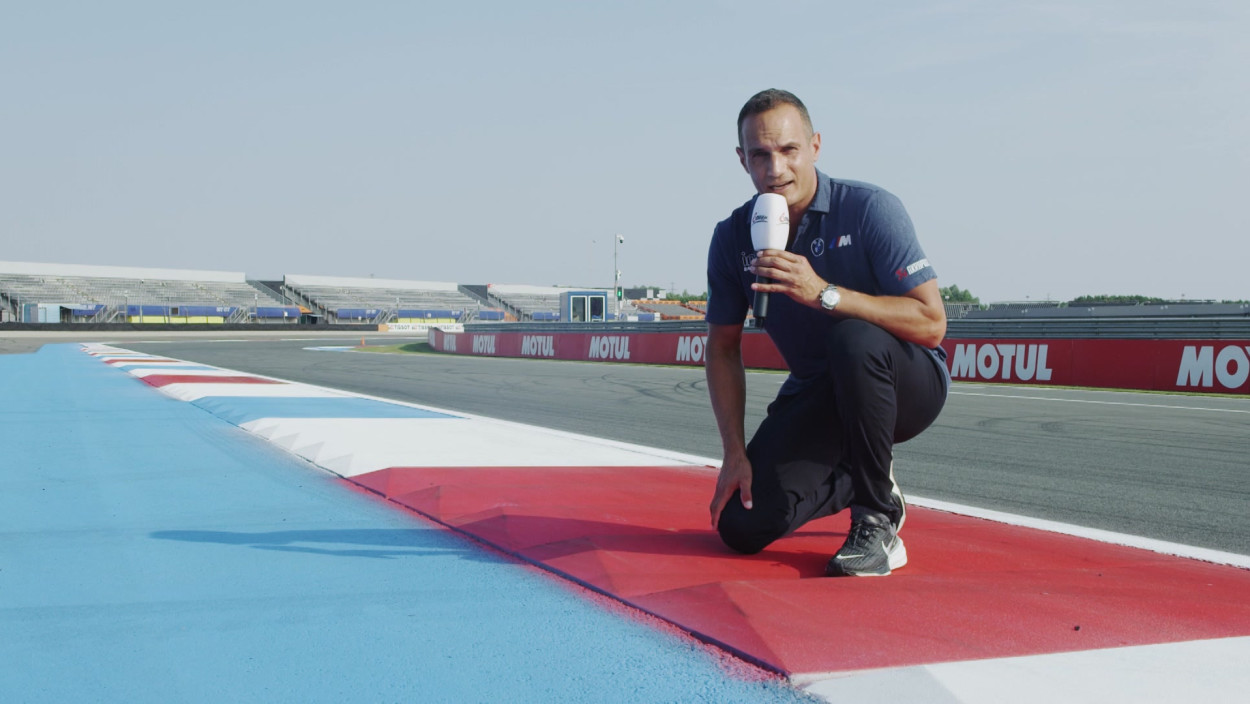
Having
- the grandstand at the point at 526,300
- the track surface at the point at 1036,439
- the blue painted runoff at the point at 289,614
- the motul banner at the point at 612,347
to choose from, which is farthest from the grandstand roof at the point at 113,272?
the blue painted runoff at the point at 289,614

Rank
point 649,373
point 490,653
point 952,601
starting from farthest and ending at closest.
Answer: point 649,373 → point 952,601 → point 490,653

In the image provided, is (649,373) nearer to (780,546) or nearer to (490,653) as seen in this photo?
Result: (780,546)

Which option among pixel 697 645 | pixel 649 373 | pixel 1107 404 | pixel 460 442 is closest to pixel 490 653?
pixel 697 645

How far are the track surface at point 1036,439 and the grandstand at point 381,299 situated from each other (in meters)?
53.6

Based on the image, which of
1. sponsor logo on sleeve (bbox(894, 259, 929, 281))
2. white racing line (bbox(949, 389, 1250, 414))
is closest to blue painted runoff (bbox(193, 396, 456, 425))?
sponsor logo on sleeve (bbox(894, 259, 929, 281))

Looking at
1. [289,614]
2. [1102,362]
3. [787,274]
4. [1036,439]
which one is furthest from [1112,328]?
[289,614]

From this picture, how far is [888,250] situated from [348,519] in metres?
2.22

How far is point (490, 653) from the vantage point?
6.61ft

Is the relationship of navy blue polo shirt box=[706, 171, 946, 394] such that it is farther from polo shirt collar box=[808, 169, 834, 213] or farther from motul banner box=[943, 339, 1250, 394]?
motul banner box=[943, 339, 1250, 394]

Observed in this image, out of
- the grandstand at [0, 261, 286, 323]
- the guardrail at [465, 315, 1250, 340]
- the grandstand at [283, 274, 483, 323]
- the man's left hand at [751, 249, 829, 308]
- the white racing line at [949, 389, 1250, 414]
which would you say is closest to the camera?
the man's left hand at [751, 249, 829, 308]

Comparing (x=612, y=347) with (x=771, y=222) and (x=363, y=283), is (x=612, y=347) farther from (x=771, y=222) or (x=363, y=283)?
(x=363, y=283)

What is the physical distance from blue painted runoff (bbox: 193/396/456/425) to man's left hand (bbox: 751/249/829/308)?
18.5 ft

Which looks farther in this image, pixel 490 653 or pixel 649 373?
pixel 649 373

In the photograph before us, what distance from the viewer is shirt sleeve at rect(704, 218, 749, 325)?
3047 millimetres
